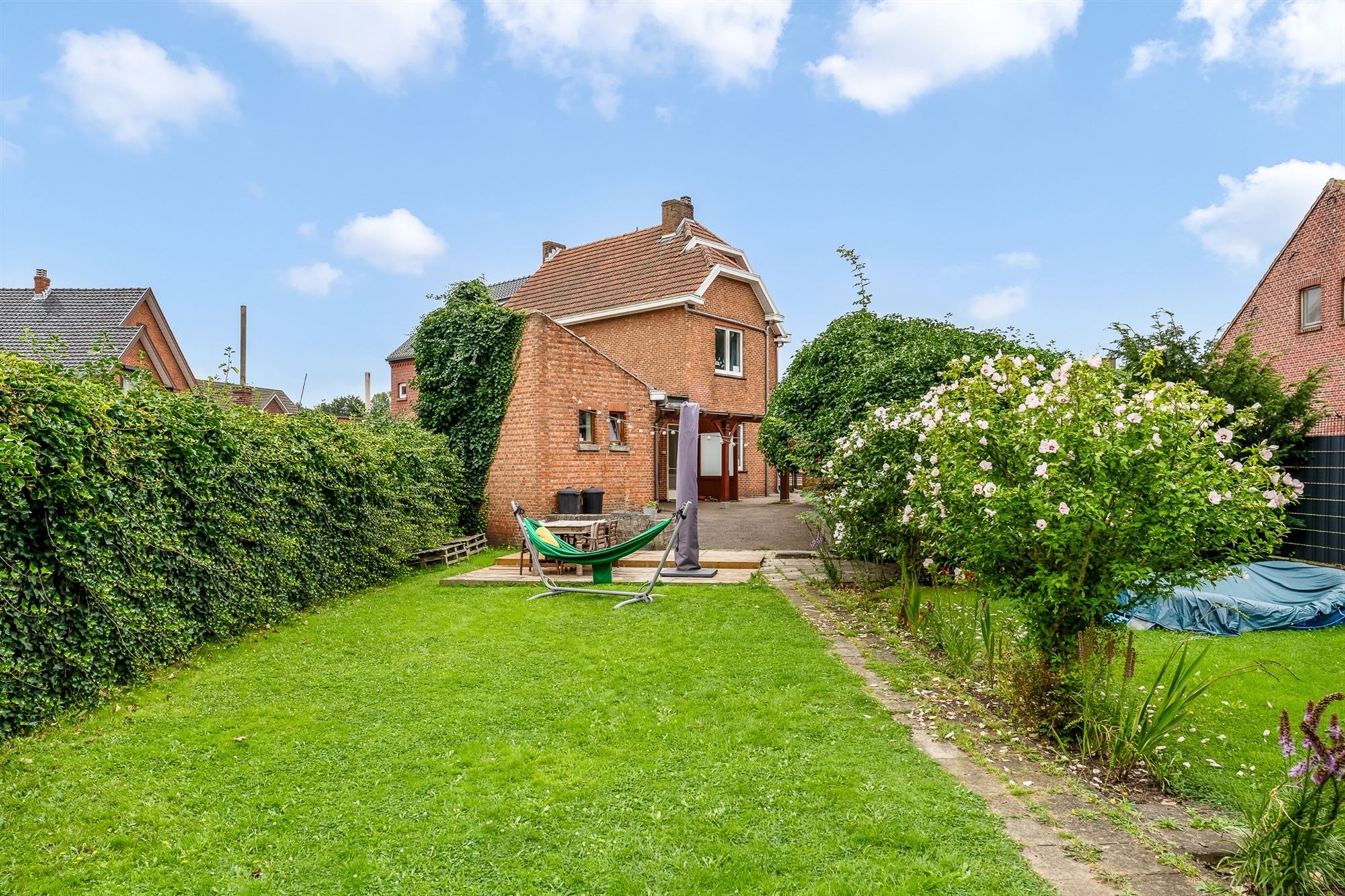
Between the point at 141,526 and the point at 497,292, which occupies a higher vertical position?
the point at 497,292

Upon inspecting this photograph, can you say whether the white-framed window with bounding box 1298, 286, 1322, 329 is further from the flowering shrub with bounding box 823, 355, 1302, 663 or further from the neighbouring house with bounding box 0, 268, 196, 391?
the neighbouring house with bounding box 0, 268, 196, 391

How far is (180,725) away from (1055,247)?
39.3 feet

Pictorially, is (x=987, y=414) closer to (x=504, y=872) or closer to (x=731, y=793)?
(x=731, y=793)

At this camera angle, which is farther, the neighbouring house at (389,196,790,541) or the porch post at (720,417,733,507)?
the porch post at (720,417,733,507)

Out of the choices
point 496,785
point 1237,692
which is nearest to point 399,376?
point 496,785

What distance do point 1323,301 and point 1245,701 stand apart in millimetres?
18528

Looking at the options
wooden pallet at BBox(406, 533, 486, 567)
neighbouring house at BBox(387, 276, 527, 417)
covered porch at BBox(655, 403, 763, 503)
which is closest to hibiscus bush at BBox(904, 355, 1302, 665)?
wooden pallet at BBox(406, 533, 486, 567)

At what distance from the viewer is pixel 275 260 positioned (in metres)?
14.5

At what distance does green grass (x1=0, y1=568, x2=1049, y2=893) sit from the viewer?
2740mm

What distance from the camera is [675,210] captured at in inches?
878

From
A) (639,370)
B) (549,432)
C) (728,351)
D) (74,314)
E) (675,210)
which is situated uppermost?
(675,210)

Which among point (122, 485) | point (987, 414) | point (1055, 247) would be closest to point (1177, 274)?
point (1055, 247)

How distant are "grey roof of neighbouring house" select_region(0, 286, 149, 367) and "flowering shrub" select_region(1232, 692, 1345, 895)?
25.9 metres

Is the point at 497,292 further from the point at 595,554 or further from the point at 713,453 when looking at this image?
the point at 595,554
